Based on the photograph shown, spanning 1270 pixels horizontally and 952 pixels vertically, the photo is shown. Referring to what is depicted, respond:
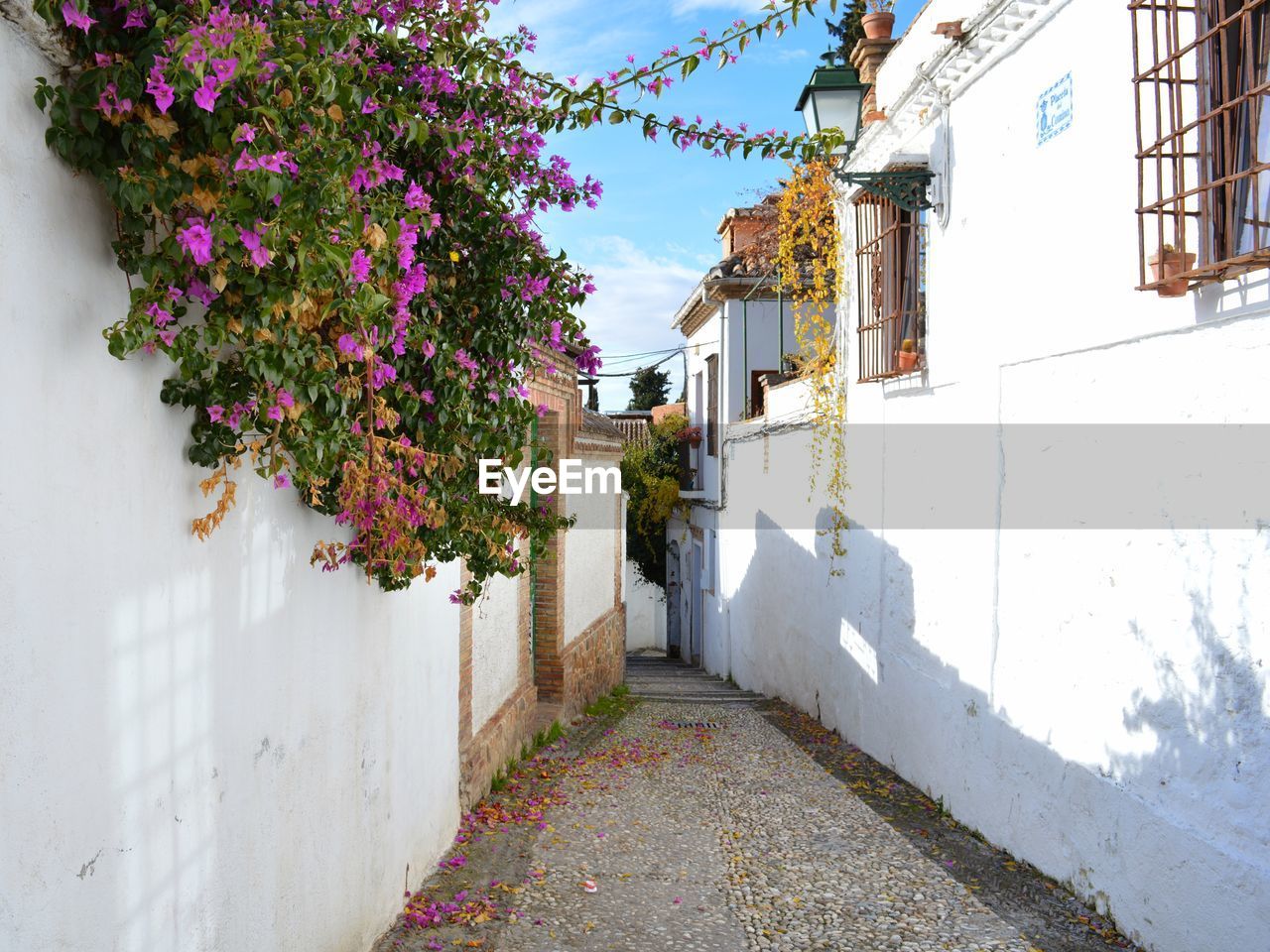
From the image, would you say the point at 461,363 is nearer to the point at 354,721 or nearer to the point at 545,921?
the point at 354,721

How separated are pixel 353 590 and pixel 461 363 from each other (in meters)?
0.99

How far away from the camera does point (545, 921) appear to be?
4789 millimetres

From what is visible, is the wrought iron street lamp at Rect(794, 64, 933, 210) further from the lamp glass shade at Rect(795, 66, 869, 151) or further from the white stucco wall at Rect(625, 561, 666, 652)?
the white stucco wall at Rect(625, 561, 666, 652)

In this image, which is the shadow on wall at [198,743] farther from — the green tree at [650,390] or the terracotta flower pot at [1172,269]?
the green tree at [650,390]

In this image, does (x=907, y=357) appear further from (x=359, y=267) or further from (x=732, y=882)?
(x=359, y=267)

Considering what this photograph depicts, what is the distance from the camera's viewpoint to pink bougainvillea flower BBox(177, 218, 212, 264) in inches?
93.4

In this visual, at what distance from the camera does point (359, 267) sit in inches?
110

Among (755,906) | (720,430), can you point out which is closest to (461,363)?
(755,906)

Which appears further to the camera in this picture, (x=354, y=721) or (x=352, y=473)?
(x=354, y=721)

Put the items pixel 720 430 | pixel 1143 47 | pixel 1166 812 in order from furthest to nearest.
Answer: pixel 720 430, pixel 1143 47, pixel 1166 812

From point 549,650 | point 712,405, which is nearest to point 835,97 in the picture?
point 549,650

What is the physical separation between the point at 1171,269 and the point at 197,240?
3726mm

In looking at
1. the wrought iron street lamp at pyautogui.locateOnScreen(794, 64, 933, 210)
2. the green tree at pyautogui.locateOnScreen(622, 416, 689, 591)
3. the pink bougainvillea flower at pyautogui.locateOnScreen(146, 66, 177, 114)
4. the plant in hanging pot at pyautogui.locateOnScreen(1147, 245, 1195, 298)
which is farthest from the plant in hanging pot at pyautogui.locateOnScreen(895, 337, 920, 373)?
the green tree at pyautogui.locateOnScreen(622, 416, 689, 591)

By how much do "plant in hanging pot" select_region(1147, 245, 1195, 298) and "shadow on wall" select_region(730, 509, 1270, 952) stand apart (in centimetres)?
121
